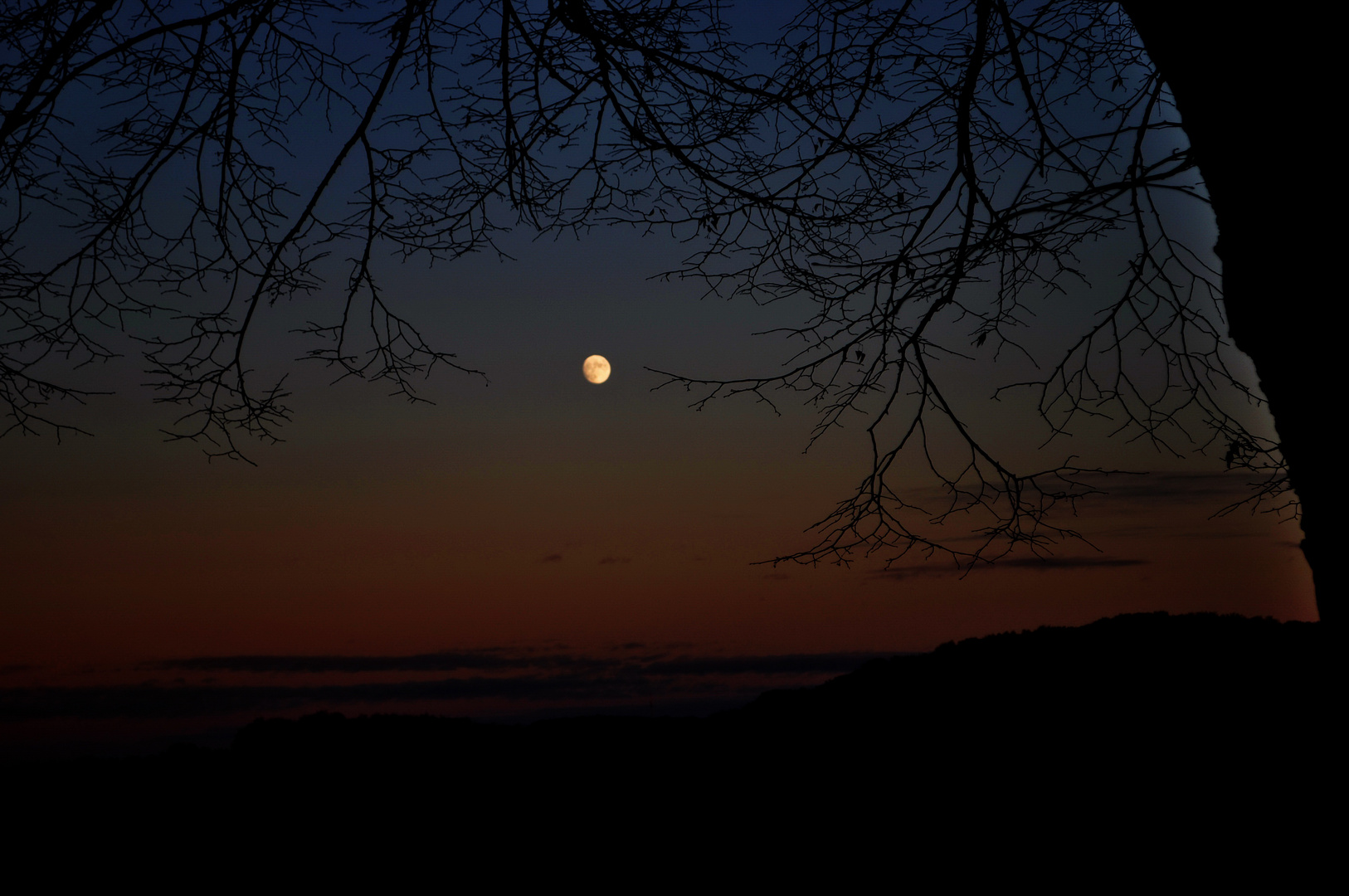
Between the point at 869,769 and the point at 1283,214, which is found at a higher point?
the point at 1283,214

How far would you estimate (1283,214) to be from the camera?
2.67m

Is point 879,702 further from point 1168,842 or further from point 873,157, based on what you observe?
point 873,157

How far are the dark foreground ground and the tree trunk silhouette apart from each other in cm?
151

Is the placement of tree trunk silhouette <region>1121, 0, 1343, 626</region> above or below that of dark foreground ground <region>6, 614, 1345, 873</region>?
above

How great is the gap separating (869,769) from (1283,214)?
135 inches

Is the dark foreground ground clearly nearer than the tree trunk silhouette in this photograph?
No

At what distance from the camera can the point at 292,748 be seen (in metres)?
5.95

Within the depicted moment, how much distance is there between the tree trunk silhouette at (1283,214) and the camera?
2594 mm

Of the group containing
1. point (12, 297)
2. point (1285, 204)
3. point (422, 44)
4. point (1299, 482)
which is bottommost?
point (1299, 482)

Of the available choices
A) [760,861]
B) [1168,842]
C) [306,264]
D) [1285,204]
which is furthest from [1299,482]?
[306,264]

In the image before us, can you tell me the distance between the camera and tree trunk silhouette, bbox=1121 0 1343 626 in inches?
102

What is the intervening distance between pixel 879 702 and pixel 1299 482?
11.9 feet

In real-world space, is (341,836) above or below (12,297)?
below

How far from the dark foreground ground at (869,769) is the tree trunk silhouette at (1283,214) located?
1506 mm
